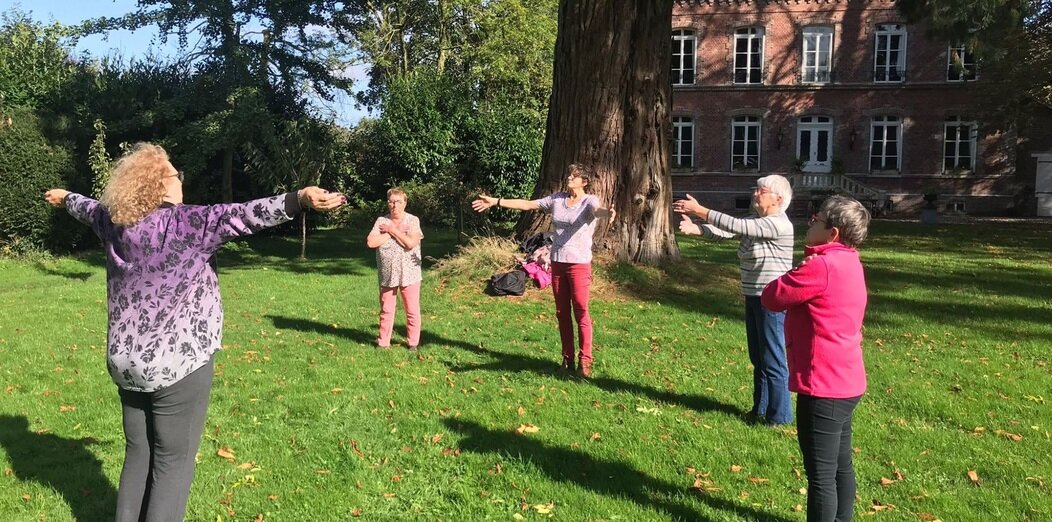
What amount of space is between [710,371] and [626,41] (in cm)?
614

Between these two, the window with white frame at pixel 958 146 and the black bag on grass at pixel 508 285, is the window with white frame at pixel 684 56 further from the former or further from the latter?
the black bag on grass at pixel 508 285

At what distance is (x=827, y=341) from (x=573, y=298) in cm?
319

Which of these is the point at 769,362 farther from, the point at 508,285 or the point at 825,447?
the point at 508,285

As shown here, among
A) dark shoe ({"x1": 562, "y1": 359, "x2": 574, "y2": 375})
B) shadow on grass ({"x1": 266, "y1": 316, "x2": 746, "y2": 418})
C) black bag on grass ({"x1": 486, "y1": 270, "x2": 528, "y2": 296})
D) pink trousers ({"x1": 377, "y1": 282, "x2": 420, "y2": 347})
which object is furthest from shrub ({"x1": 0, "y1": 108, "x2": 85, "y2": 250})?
dark shoe ({"x1": 562, "y1": 359, "x2": 574, "y2": 375})

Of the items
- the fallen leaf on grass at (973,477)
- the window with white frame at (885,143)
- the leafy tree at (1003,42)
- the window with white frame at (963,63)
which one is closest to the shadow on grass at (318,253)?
the fallen leaf on grass at (973,477)

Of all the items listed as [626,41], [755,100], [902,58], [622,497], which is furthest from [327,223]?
[902,58]

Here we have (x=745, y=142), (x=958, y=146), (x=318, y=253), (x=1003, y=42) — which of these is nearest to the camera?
(x=318, y=253)

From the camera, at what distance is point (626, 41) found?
11258 millimetres

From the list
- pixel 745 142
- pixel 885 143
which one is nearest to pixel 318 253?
pixel 745 142

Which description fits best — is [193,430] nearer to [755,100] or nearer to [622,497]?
[622,497]

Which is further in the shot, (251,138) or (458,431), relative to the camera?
(251,138)

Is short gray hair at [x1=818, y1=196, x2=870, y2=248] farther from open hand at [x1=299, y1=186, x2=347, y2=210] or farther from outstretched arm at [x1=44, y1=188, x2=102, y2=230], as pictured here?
outstretched arm at [x1=44, y1=188, x2=102, y2=230]

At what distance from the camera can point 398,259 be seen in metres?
7.51

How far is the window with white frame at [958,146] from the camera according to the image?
107 feet
